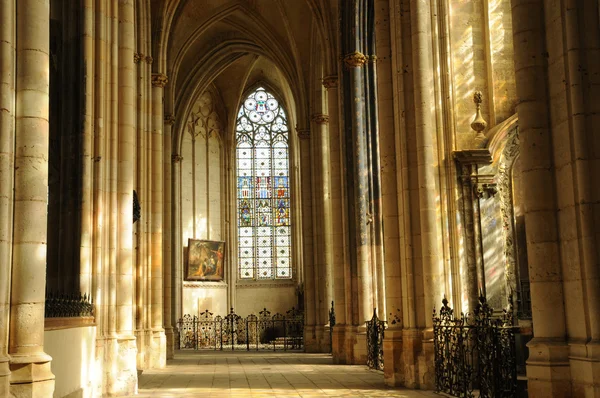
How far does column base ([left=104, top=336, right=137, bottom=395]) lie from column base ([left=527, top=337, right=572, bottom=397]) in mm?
8218

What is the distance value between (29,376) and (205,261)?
29.4 m

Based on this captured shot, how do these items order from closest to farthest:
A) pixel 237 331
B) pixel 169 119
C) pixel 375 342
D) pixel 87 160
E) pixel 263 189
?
1. pixel 87 160
2. pixel 375 342
3. pixel 169 119
4. pixel 237 331
5. pixel 263 189

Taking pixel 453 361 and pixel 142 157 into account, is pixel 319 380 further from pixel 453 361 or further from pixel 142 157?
pixel 142 157

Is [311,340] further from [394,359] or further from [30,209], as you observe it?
[30,209]

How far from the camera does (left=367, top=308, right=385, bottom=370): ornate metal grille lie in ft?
61.7

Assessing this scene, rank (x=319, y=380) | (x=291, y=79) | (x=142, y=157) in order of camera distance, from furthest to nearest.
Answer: (x=291, y=79), (x=142, y=157), (x=319, y=380)

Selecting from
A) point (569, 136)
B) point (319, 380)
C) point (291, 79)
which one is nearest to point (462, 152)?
point (319, 380)

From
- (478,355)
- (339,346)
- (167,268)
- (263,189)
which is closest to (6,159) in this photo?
(478,355)

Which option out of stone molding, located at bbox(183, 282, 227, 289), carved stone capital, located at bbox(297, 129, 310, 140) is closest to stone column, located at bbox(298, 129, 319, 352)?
carved stone capital, located at bbox(297, 129, 310, 140)

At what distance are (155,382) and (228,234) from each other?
72.7 ft

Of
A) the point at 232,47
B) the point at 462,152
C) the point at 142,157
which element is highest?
the point at 232,47

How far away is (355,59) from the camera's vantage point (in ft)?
72.3

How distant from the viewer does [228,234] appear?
38.8 m

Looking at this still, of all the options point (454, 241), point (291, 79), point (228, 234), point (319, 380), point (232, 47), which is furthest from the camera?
point (228, 234)
